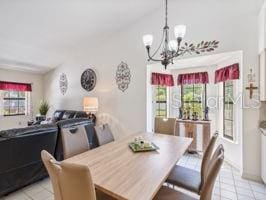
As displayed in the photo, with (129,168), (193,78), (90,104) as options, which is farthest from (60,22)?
(129,168)

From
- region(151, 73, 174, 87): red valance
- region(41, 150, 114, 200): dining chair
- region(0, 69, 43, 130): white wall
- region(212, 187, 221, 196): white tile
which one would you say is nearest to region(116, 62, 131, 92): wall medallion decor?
region(151, 73, 174, 87): red valance

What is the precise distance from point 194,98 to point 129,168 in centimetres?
365

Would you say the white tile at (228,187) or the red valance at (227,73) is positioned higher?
the red valance at (227,73)

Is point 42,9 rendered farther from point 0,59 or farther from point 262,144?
point 262,144

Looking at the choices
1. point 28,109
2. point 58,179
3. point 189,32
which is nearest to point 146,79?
point 189,32

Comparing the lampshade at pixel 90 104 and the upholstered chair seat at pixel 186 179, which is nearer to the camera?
the upholstered chair seat at pixel 186 179

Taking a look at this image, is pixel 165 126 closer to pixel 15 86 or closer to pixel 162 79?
pixel 162 79

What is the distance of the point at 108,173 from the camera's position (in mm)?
1387

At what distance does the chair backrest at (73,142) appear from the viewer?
2.01 meters

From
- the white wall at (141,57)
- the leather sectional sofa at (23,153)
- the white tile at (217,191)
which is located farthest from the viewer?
the white wall at (141,57)

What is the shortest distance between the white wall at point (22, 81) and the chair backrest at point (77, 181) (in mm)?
6178

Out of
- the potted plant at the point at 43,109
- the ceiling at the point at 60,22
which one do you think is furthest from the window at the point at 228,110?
the potted plant at the point at 43,109

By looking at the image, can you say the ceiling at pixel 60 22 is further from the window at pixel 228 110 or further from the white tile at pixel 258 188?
the white tile at pixel 258 188

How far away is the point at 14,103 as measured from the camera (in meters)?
6.17
